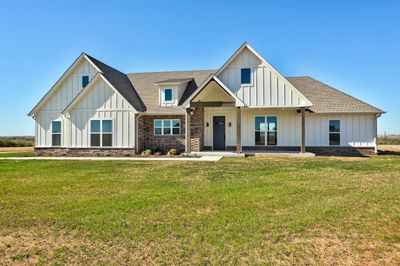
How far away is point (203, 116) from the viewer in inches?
841

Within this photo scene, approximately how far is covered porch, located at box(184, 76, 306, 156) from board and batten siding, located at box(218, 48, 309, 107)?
1.16 meters

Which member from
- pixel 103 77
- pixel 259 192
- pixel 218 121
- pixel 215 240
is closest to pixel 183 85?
pixel 218 121

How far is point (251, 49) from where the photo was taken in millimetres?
18391

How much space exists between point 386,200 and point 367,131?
1430 centimetres

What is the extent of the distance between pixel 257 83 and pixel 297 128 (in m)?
4.43

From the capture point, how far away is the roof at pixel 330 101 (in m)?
19.5

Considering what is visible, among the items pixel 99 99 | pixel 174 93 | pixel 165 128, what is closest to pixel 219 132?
pixel 165 128

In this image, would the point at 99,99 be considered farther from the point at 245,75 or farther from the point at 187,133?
the point at 245,75

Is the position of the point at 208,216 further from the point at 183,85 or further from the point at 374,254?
the point at 183,85

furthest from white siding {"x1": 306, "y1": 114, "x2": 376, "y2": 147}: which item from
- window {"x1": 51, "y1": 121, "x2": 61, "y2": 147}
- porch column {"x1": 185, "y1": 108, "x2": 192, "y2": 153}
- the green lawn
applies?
window {"x1": 51, "y1": 121, "x2": 61, "y2": 147}

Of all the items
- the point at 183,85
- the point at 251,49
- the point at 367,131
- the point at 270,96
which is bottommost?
the point at 367,131

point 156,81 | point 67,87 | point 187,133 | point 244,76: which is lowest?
point 187,133

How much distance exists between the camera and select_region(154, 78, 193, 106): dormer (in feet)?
70.4

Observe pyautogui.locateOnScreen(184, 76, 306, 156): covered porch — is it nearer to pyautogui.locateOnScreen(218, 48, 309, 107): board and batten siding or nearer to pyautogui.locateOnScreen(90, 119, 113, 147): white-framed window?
pyautogui.locateOnScreen(218, 48, 309, 107): board and batten siding
